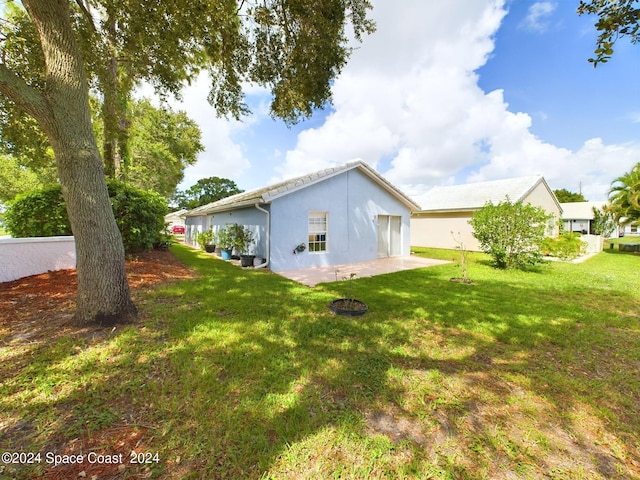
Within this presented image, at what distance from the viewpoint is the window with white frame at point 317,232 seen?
Answer: 10.8 meters

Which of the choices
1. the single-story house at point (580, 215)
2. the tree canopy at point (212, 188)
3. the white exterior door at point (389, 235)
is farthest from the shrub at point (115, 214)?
the tree canopy at point (212, 188)

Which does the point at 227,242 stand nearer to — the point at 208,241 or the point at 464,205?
the point at 208,241

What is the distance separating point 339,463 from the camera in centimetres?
198

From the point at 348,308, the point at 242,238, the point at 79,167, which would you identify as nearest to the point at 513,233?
the point at 348,308

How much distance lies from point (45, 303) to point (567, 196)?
75181 millimetres

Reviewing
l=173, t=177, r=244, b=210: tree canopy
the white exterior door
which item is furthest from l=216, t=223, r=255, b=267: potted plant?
l=173, t=177, r=244, b=210: tree canopy

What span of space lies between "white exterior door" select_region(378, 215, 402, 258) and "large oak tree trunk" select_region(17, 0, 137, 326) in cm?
1143

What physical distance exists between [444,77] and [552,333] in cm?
977

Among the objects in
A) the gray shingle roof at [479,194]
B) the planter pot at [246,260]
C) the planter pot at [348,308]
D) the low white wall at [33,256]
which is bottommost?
the planter pot at [348,308]

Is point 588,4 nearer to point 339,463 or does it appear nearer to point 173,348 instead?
point 339,463

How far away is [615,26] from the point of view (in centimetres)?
274

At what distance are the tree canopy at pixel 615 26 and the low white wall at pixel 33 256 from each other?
966 centimetres

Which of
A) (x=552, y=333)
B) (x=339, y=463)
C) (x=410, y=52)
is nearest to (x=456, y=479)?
(x=339, y=463)

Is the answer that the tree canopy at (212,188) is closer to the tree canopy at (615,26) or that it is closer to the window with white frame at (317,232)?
the window with white frame at (317,232)
